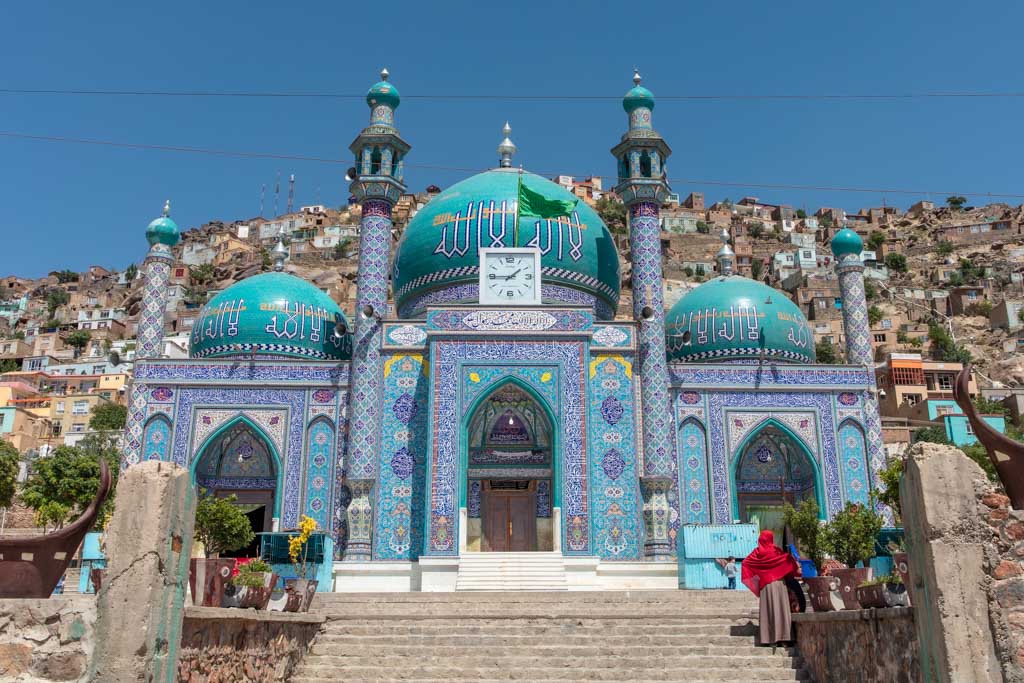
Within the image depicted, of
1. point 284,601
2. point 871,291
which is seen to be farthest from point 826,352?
point 284,601

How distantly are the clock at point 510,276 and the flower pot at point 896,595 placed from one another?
38.6 feet

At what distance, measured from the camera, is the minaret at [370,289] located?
1723 cm

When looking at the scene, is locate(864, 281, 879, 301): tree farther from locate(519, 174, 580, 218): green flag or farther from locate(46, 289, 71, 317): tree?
locate(46, 289, 71, 317): tree

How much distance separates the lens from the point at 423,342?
18297 mm

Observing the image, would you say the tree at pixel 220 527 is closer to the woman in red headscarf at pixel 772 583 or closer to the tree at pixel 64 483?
the tree at pixel 64 483

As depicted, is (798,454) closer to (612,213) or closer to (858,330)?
(858,330)

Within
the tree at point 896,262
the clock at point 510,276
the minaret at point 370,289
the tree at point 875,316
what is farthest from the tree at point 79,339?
the tree at point 896,262

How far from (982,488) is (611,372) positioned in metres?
11.8

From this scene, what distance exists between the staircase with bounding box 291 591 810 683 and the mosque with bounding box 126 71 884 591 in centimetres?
590

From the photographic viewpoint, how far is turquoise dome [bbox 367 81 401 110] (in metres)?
20.7

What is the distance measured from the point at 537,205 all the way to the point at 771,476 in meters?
7.16

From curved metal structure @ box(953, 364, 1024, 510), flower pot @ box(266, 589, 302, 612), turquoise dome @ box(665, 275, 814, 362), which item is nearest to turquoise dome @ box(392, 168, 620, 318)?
turquoise dome @ box(665, 275, 814, 362)

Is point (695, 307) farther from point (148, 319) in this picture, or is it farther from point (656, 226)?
point (148, 319)

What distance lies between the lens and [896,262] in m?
74.5
